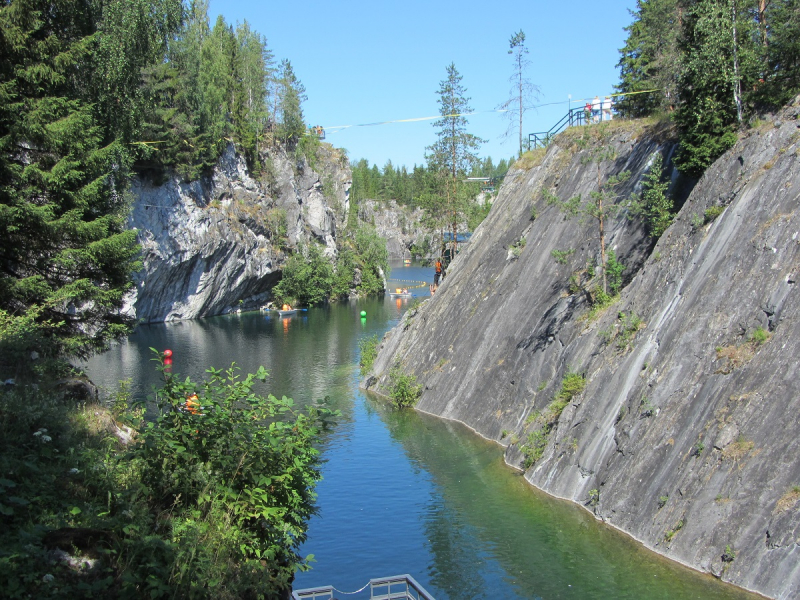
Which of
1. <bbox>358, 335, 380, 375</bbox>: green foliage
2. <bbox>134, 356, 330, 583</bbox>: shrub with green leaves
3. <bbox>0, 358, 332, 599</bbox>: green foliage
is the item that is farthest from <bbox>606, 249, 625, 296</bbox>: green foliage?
<bbox>358, 335, 380, 375</bbox>: green foliage

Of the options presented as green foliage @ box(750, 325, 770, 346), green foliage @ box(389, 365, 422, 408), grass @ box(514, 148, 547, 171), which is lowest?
green foliage @ box(389, 365, 422, 408)

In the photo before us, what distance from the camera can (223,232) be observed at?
65.6m

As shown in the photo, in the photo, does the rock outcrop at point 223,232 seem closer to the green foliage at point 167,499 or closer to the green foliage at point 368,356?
the green foliage at point 368,356

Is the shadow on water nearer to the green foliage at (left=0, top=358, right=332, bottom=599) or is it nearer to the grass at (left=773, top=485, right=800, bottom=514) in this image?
the grass at (left=773, top=485, right=800, bottom=514)

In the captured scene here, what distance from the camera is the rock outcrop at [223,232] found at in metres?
59.0

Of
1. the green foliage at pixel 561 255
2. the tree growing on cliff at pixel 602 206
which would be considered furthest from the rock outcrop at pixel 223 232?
the tree growing on cliff at pixel 602 206

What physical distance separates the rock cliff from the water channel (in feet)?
2.15

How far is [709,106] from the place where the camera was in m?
20.7

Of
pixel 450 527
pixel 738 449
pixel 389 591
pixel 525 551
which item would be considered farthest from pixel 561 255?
pixel 389 591

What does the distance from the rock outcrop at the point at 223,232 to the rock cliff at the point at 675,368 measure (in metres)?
34.1

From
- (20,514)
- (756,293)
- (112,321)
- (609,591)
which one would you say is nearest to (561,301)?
(756,293)

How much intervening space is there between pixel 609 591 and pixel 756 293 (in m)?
7.44

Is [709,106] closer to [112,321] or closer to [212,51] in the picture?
[112,321]

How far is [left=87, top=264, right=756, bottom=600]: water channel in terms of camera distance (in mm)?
14875
